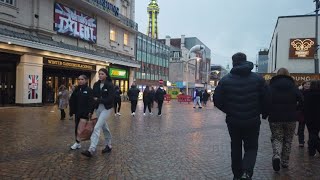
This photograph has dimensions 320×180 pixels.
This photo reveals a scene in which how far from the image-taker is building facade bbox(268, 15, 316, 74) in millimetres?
35969

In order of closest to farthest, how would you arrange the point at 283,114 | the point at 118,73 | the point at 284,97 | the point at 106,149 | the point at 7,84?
the point at 283,114 → the point at 284,97 → the point at 106,149 → the point at 7,84 → the point at 118,73

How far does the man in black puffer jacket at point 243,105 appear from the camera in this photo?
5.52m

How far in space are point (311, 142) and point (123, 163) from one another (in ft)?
14.3

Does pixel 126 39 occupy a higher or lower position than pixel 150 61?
higher

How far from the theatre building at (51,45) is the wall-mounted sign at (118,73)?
0.34 ft

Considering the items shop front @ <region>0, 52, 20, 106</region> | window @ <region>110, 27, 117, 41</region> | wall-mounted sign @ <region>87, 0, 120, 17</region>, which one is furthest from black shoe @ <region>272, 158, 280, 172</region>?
window @ <region>110, 27, 117, 41</region>

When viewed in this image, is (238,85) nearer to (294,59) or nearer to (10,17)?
(10,17)

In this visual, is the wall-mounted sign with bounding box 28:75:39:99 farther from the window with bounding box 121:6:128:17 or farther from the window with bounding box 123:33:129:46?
the window with bounding box 121:6:128:17

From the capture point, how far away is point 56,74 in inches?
1168

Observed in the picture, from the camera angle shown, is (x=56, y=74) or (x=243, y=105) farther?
(x=56, y=74)

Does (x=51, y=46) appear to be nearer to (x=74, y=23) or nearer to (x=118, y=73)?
(x=74, y=23)

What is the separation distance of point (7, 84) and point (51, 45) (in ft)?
12.6

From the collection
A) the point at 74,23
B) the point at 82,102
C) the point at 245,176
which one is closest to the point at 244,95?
the point at 245,176

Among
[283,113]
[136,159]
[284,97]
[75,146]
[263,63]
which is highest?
[263,63]
